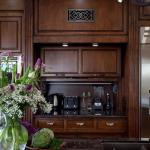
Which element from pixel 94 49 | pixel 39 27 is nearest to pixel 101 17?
pixel 94 49

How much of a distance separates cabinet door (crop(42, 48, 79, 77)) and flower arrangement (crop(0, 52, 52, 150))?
2.40m

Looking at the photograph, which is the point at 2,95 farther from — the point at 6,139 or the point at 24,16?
the point at 24,16

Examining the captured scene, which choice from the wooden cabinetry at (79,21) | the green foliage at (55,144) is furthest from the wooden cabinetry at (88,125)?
the green foliage at (55,144)

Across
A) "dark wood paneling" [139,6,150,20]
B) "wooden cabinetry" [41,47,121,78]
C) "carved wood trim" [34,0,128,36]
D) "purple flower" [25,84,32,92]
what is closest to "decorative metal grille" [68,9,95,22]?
"carved wood trim" [34,0,128,36]

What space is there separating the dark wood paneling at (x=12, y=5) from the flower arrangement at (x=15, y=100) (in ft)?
7.62

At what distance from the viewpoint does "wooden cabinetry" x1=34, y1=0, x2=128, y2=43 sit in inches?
149

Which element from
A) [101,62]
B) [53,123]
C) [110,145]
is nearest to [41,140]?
[110,145]

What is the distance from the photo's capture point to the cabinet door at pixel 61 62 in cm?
404

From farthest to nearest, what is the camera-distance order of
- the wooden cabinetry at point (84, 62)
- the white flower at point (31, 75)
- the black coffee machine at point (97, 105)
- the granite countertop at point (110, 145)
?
the black coffee machine at point (97, 105)
the wooden cabinetry at point (84, 62)
the granite countertop at point (110, 145)
the white flower at point (31, 75)

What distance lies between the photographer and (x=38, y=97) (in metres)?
1.56

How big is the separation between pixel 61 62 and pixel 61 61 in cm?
1

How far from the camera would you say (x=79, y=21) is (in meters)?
3.79

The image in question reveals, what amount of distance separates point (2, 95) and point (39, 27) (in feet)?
8.10

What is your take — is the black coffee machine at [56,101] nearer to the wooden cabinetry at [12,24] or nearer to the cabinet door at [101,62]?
A: the cabinet door at [101,62]
